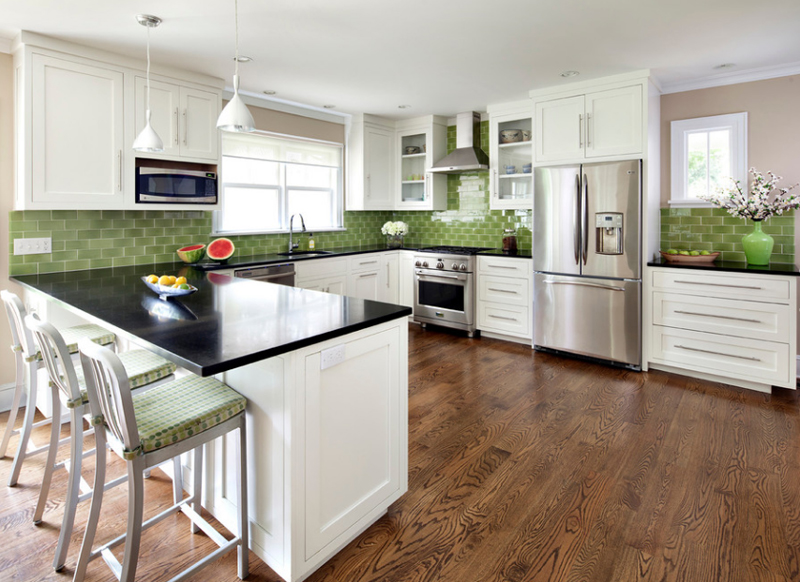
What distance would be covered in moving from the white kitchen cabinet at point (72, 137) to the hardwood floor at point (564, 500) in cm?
153

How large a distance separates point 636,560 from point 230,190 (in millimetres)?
4277

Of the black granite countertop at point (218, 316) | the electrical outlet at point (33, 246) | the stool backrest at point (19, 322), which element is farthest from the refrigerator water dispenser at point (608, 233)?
the electrical outlet at point (33, 246)

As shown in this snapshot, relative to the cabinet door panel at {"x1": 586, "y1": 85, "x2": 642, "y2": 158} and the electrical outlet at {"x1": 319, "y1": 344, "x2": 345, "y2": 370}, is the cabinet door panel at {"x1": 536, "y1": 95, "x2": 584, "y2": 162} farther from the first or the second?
the electrical outlet at {"x1": 319, "y1": 344, "x2": 345, "y2": 370}

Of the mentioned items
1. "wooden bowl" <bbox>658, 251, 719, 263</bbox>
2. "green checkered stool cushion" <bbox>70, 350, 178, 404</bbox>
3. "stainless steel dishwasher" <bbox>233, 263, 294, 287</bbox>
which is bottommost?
"green checkered stool cushion" <bbox>70, 350, 178, 404</bbox>

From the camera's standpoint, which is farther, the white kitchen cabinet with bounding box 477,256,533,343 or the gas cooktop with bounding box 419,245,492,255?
the gas cooktop with bounding box 419,245,492,255

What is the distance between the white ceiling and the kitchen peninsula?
174 centimetres

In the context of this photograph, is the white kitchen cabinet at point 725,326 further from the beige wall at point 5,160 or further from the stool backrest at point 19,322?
the beige wall at point 5,160

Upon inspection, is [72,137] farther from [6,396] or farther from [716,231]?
[716,231]

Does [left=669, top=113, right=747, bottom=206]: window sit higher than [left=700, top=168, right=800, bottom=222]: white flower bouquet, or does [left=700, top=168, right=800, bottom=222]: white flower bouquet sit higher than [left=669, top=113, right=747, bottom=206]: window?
[left=669, top=113, right=747, bottom=206]: window

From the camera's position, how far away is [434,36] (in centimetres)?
317

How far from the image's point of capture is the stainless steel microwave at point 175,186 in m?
3.56

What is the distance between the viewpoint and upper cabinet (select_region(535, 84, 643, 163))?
3955mm

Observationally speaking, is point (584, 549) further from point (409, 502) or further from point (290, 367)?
point (290, 367)

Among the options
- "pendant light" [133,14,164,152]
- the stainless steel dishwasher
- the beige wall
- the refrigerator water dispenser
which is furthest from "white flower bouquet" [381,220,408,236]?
the beige wall
